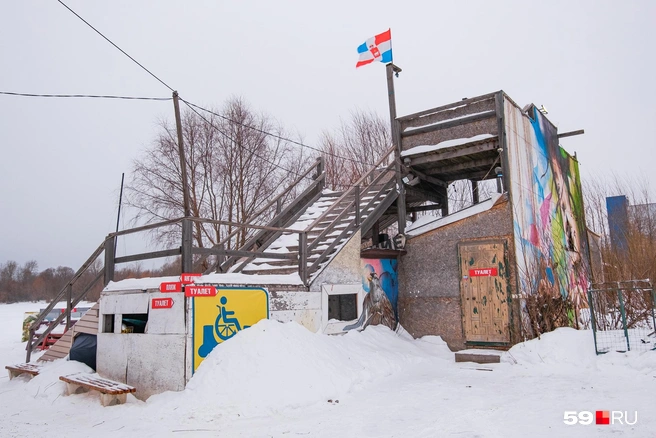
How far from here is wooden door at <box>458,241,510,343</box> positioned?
1121 centimetres

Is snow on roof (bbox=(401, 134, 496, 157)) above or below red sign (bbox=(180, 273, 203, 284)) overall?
above

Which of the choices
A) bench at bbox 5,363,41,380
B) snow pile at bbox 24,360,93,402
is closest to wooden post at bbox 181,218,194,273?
snow pile at bbox 24,360,93,402

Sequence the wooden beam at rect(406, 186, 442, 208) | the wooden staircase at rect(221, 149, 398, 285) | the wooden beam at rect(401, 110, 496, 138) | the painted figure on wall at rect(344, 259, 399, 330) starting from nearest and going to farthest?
the wooden staircase at rect(221, 149, 398, 285), the painted figure on wall at rect(344, 259, 399, 330), the wooden beam at rect(401, 110, 496, 138), the wooden beam at rect(406, 186, 442, 208)

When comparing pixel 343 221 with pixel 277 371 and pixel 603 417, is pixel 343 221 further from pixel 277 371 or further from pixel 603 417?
pixel 603 417

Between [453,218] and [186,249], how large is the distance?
7.13 meters

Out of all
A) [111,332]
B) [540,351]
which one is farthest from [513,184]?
[111,332]

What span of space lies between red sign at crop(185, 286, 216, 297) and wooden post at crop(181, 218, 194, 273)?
342 mm

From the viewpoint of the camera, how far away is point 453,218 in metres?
12.2

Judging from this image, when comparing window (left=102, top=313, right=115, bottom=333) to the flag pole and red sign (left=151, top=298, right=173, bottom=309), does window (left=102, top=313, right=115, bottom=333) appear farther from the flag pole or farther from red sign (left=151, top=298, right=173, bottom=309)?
the flag pole

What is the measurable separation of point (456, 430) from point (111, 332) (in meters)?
6.80

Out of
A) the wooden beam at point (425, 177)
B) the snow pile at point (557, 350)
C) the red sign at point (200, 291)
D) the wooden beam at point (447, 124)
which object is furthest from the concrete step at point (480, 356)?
the wooden beam at point (447, 124)

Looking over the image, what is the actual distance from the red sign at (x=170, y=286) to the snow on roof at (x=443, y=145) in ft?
26.6

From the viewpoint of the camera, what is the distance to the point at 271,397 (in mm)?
6820


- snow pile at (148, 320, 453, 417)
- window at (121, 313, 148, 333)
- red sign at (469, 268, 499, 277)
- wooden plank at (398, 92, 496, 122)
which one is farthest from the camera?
wooden plank at (398, 92, 496, 122)
